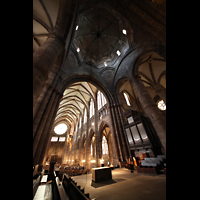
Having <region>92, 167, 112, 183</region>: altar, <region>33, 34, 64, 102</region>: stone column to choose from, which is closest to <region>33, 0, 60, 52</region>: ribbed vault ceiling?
<region>33, 34, 64, 102</region>: stone column

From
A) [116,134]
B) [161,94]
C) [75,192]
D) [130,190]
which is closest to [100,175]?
[130,190]

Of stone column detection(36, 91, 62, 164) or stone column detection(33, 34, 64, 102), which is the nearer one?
stone column detection(33, 34, 64, 102)

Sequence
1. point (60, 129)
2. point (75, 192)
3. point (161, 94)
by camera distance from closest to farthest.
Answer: point (75, 192)
point (161, 94)
point (60, 129)

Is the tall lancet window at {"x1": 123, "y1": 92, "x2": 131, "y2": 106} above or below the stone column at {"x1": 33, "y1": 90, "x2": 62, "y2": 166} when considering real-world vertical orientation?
above

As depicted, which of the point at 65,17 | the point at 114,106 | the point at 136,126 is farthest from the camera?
the point at 114,106

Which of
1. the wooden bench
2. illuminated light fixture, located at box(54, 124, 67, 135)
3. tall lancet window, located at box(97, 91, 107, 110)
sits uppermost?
illuminated light fixture, located at box(54, 124, 67, 135)

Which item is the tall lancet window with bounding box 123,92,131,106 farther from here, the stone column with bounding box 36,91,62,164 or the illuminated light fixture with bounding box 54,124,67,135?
the illuminated light fixture with bounding box 54,124,67,135

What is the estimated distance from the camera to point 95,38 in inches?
577

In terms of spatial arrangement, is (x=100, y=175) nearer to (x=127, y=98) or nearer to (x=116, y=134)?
(x=116, y=134)
